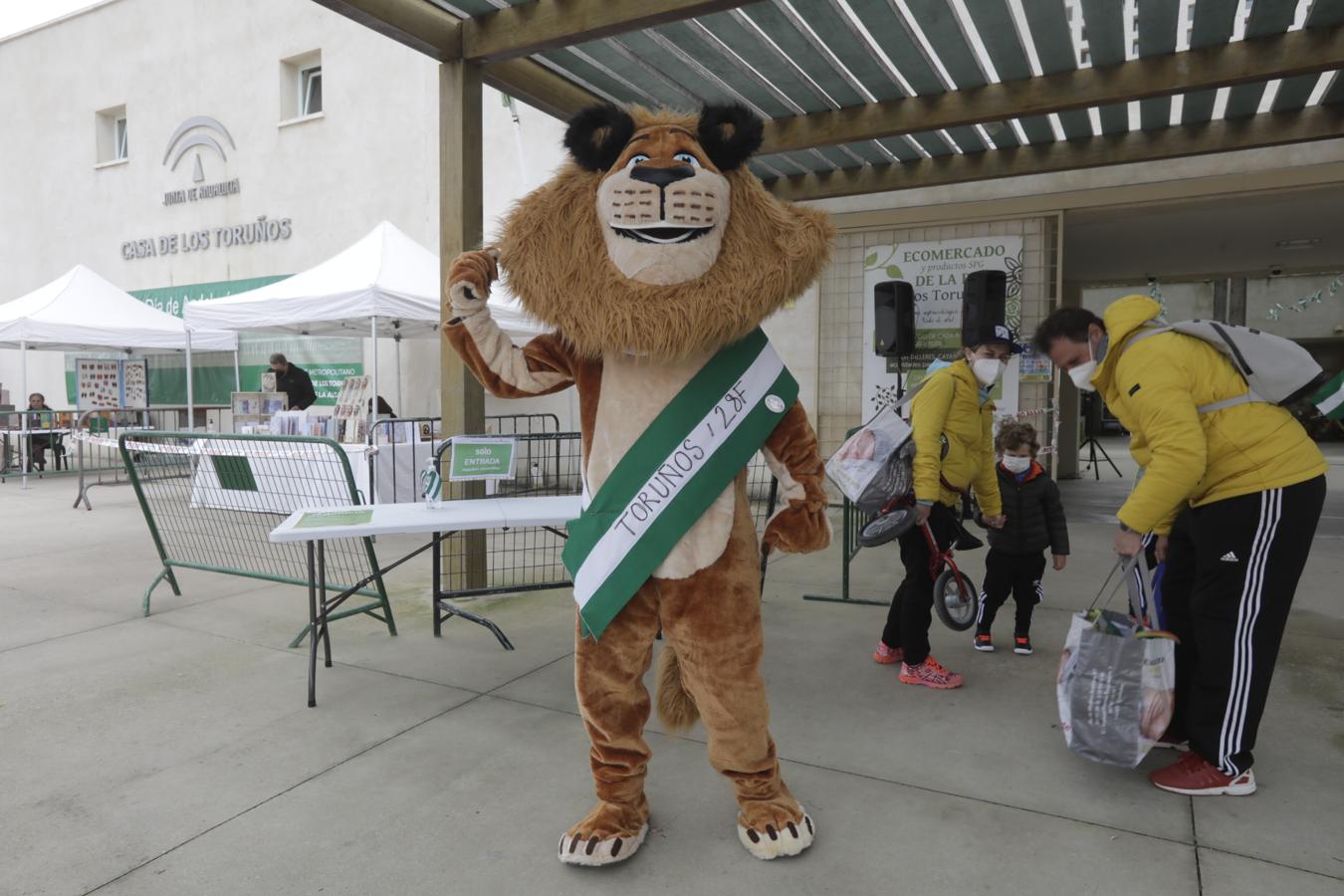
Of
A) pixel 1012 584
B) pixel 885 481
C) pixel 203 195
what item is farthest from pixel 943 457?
pixel 203 195

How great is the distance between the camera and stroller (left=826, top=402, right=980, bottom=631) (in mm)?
3443

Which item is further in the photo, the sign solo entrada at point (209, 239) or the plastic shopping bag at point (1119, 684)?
the sign solo entrada at point (209, 239)

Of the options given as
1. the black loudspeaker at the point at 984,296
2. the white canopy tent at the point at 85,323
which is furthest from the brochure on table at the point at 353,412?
the black loudspeaker at the point at 984,296

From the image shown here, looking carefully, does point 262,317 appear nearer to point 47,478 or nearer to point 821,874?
point 47,478

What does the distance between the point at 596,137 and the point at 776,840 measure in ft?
6.62

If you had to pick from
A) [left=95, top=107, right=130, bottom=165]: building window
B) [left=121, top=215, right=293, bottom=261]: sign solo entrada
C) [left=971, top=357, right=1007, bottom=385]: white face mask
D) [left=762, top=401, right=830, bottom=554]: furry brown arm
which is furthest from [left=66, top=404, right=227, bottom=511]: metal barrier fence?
[left=762, top=401, right=830, bottom=554]: furry brown arm

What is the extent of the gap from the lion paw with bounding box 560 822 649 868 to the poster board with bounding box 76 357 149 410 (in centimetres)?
1420

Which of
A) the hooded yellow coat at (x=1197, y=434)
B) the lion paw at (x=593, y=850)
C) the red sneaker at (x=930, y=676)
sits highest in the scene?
the hooded yellow coat at (x=1197, y=434)

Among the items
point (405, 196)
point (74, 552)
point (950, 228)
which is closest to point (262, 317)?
point (74, 552)

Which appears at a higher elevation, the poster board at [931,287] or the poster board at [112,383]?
the poster board at [931,287]

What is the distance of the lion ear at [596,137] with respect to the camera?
230 cm

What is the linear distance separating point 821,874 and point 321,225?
1264cm

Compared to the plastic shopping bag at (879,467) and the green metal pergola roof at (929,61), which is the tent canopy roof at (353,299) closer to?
the green metal pergola roof at (929,61)

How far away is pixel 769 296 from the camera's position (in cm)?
223
